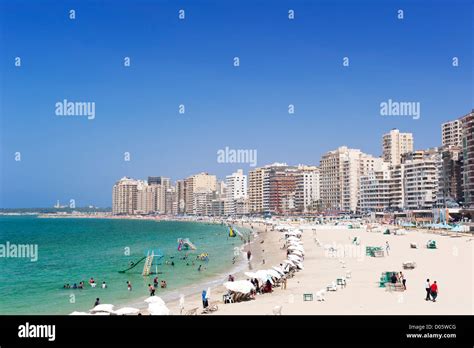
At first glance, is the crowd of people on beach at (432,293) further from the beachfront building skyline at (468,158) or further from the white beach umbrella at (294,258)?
the beachfront building skyline at (468,158)

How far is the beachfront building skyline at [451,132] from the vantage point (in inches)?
5271

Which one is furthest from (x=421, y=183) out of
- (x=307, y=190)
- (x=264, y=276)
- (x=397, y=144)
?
(x=264, y=276)

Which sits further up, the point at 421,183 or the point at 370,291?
the point at 421,183

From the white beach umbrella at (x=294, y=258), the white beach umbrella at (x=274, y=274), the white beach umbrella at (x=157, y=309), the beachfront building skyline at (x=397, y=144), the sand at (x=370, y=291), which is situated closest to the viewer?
the sand at (x=370, y=291)

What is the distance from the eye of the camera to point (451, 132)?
447ft

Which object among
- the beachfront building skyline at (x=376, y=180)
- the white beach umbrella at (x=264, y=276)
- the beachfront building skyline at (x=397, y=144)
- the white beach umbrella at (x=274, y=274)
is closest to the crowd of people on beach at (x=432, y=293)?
the white beach umbrella at (x=264, y=276)

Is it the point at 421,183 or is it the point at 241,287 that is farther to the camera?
the point at 421,183

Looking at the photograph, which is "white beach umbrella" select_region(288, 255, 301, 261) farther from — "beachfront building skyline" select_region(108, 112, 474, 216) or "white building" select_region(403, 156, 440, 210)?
"white building" select_region(403, 156, 440, 210)

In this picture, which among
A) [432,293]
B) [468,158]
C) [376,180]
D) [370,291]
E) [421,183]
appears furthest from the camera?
[376,180]

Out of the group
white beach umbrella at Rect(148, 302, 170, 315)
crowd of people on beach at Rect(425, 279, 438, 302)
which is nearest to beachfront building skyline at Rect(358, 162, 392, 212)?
crowd of people on beach at Rect(425, 279, 438, 302)

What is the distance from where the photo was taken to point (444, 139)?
139500 mm

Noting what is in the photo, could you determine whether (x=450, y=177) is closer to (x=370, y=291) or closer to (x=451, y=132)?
(x=451, y=132)

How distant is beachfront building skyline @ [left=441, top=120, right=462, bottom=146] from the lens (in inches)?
5271
